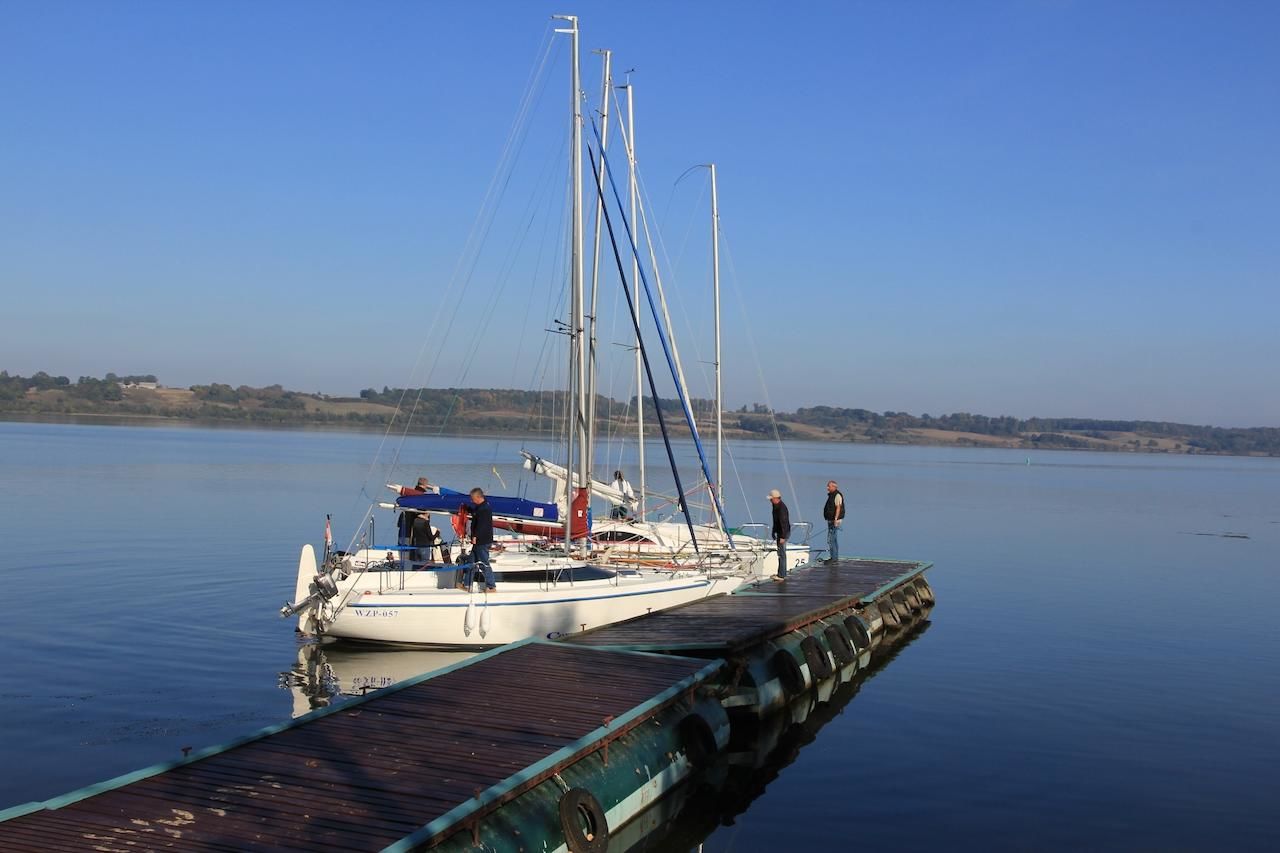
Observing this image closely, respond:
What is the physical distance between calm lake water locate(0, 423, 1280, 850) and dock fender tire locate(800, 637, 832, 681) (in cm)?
59

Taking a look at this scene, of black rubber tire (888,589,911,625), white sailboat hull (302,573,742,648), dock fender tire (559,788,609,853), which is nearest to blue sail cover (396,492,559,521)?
white sailboat hull (302,573,742,648)

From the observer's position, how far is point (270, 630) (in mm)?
22109

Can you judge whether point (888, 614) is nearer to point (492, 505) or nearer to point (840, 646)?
point (840, 646)

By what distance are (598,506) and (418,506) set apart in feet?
53.3

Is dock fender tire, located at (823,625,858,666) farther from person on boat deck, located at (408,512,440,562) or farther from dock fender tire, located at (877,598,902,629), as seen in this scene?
person on boat deck, located at (408,512,440,562)

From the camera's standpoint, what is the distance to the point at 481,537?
20.0m

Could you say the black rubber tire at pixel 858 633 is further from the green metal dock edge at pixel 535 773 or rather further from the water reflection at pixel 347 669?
the green metal dock edge at pixel 535 773

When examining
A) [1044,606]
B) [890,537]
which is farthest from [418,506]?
[890,537]

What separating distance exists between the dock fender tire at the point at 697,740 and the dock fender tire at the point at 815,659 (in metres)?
5.05

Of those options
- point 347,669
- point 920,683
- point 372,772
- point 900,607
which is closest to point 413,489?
point 347,669

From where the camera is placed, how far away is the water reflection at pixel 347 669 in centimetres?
1764

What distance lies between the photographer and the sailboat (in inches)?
778

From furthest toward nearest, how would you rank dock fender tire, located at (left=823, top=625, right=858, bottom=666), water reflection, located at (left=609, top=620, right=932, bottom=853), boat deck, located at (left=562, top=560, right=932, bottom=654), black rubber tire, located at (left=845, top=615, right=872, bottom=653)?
black rubber tire, located at (left=845, top=615, right=872, bottom=653), dock fender tire, located at (left=823, top=625, right=858, bottom=666), boat deck, located at (left=562, top=560, right=932, bottom=654), water reflection, located at (left=609, top=620, right=932, bottom=853)

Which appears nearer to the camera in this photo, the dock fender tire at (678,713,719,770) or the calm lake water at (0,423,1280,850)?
the calm lake water at (0,423,1280,850)
